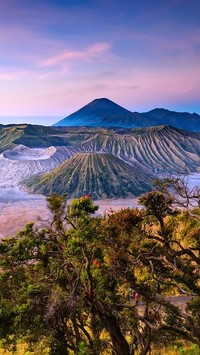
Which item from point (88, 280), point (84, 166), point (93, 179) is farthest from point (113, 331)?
point (84, 166)

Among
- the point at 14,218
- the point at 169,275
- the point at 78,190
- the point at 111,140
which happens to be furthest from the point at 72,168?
the point at 169,275

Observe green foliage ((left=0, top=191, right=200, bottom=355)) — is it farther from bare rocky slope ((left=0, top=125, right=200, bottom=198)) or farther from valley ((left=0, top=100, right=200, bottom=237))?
bare rocky slope ((left=0, top=125, right=200, bottom=198))

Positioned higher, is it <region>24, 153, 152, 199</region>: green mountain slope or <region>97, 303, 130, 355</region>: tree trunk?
<region>97, 303, 130, 355</region>: tree trunk

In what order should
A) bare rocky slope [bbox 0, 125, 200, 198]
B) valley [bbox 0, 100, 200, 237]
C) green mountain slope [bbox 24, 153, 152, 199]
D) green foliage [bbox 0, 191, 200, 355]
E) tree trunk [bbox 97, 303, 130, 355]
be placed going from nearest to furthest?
green foliage [bbox 0, 191, 200, 355], tree trunk [bbox 97, 303, 130, 355], valley [bbox 0, 100, 200, 237], green mountain slope [bbox 24, 153, 152, 199], bare rocky slope [bbox 0, 125, 200, 198]

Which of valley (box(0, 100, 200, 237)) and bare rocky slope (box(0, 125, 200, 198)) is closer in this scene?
valley (box(0, 100, 200, 237))

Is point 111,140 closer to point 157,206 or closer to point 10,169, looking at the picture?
point 10,169

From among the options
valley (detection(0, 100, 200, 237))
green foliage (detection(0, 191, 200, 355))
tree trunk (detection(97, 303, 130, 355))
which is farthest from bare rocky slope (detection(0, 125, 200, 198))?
tree trunk (detection(97, 303, 130, 355))

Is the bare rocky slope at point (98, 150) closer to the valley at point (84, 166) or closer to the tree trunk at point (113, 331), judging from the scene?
the valley at point (84, 166)

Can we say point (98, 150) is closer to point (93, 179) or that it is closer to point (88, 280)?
point (93, 179)
